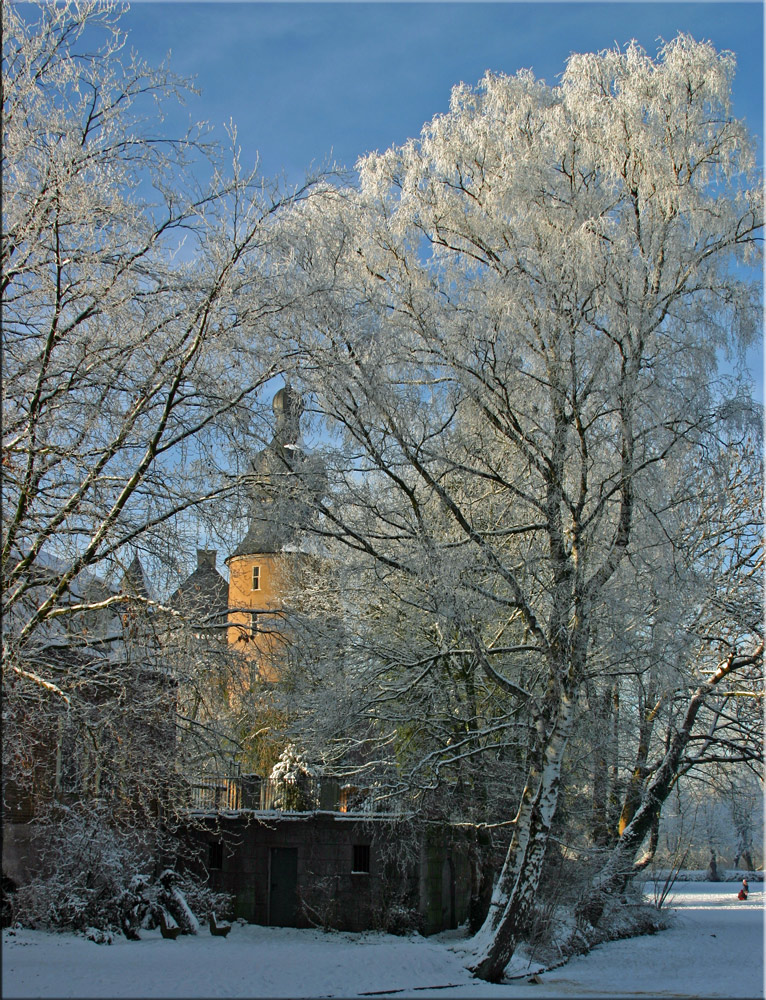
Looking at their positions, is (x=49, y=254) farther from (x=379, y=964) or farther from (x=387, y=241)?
(x=379, y=964)

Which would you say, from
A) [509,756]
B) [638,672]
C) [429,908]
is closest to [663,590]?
[638,672]

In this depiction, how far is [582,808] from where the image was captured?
17266mm

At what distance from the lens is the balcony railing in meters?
21.1

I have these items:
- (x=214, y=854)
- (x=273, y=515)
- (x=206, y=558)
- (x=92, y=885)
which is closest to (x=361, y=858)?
(x=214, y=854)

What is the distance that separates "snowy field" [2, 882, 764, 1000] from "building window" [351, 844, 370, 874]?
168 centimetres

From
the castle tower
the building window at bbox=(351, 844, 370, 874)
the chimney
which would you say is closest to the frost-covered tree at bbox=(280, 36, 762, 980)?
the castle tower

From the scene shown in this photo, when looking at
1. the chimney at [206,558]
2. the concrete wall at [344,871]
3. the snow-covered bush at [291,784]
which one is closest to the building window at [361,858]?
the concrete wall at [344,871]

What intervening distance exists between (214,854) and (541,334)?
1685cm

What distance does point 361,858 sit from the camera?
20.5 m

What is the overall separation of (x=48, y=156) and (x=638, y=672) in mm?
9652

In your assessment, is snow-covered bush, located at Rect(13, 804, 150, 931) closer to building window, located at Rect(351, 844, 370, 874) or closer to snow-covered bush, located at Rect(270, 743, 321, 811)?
snow-covered bush, located at Rect(270, 743, 321, 811)

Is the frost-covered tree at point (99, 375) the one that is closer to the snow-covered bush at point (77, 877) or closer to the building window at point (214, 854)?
the snow-covered bush at point (77, 877)

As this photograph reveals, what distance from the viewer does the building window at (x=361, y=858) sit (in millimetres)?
20453

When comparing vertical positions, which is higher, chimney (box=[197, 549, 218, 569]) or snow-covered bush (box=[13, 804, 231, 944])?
chimney (box=[197, 549, 218, 569])
